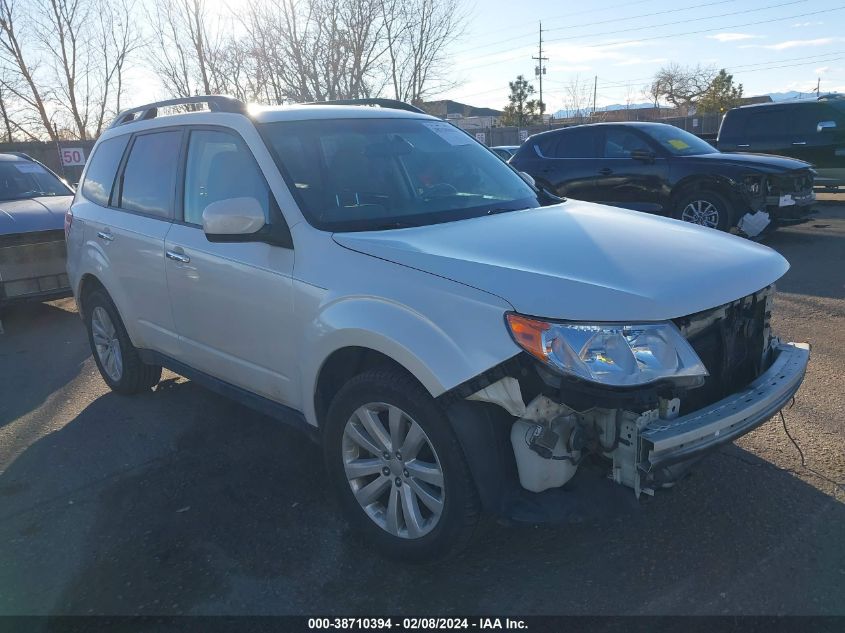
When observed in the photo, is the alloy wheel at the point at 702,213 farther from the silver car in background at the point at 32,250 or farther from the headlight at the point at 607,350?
the silver car in background at the point at 32,250

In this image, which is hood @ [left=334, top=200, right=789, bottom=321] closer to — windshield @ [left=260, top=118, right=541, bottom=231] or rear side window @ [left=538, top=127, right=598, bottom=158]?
windshield @ [left=260, top=118, right=541, bottom=231]

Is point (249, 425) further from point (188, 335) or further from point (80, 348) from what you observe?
point (80, 348)

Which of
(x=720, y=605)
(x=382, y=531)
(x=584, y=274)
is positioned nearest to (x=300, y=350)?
(x=382, y=531)

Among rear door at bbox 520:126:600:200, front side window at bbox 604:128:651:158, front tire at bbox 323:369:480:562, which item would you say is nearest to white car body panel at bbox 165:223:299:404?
front tire at bbox 323:369:480:562

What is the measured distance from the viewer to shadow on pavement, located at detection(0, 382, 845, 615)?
2.75 m

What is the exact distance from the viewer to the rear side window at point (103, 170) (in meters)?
4.96

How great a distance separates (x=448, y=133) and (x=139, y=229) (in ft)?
6.70

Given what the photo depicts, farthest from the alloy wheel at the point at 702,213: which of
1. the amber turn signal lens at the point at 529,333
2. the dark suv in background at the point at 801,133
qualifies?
the amber turn signal lens at the point at 529,333

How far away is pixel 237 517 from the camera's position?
3.47 m

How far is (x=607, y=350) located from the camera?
240 centimetres

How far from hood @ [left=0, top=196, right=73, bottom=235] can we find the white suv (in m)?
3.79

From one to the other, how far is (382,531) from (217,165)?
221cm

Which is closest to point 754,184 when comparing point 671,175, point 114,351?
point 671,175

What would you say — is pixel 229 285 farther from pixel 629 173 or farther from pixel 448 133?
pixel 629 173
